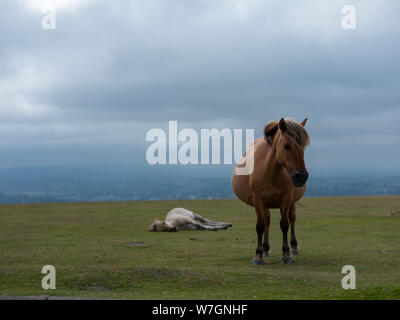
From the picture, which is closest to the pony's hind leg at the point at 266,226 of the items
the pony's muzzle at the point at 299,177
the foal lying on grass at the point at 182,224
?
the pony's muzzle at the point at 299,177

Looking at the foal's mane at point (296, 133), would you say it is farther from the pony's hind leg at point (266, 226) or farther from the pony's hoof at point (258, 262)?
the pony's hoof at point (258, 262)

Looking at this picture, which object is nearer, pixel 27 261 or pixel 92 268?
pixel 92 268

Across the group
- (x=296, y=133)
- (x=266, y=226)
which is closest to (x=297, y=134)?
(x=296, y=133)

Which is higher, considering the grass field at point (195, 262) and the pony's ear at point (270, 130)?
the pony's ear at point (270, 130)

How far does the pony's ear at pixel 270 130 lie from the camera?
1419cm

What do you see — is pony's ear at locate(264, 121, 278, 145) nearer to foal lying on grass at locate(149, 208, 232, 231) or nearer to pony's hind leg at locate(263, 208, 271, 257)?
pony's hind leg at locate(263, 208, 271, 257)

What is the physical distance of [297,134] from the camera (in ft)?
43.1

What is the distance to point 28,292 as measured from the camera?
34.3ft

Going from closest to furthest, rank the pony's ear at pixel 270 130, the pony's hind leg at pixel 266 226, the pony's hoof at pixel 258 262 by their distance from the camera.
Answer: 1. the pony's hoof at pixel 258 262
2. the pony's ear at pixel 270 130
3. the pony's hind leg at pixel 266 226

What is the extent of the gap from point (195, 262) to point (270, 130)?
3.91 m
